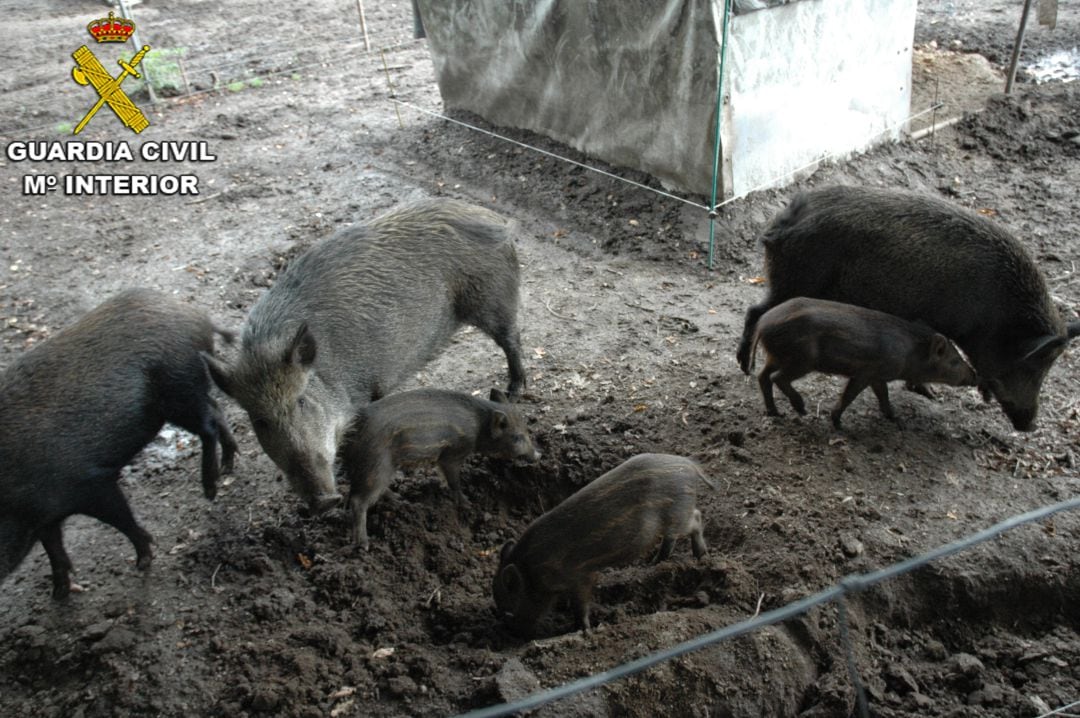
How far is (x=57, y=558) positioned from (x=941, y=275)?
4.20 metres

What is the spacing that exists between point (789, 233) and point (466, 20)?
4.81 metres

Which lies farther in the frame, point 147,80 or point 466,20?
point 147,80

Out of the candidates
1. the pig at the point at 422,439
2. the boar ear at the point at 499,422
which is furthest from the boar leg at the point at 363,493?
the boar ear at the point at 499,422

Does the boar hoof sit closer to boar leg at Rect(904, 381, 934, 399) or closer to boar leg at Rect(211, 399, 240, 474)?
boar leg at Rect(211, 399, 240, 474)

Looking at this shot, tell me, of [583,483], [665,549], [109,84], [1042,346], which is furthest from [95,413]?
[109,84]

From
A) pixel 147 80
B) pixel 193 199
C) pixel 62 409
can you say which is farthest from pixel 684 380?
pixel 147 80

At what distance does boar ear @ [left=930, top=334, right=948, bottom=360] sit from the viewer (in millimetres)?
3996

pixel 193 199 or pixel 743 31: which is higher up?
pixel 743 31

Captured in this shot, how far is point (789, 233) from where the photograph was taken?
4.49 m

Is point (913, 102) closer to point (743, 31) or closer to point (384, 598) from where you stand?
point (743, 31)

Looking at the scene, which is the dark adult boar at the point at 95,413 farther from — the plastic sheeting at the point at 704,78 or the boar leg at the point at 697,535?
the plastic sheeting at the point at 704,78

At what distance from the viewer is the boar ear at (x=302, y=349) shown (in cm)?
359

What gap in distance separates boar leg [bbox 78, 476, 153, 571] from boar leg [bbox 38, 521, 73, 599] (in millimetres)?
130

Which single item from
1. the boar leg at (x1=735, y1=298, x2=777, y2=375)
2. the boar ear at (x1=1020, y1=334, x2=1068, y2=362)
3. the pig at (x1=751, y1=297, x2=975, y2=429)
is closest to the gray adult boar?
the boar leg at (x1=735, y1=298, x2=777, y2=375)
